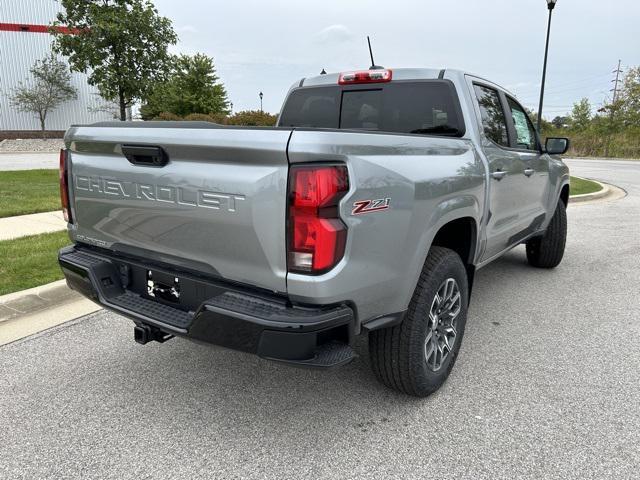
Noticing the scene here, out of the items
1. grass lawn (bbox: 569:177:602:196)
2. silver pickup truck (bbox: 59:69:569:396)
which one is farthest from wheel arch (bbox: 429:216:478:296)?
grass lawn (bbox: 569:177:602:196)

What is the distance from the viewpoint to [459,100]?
133 inches

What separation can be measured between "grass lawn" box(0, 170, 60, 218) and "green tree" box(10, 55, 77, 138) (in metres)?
28.9

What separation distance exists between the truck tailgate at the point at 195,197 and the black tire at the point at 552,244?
423 cm

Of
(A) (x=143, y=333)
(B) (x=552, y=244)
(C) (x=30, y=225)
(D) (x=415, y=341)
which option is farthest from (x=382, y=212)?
(C) (x=30, y=225)

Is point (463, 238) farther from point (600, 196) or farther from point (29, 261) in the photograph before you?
point (600, 196)

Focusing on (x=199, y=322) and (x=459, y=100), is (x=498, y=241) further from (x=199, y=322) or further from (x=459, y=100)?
(x=199, y=322)

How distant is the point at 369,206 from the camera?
2113mm

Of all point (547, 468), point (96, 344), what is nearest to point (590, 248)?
point (547, 468)

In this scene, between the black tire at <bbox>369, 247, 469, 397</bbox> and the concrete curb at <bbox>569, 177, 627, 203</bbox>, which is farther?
the concrete curb at <bbox>569, 177, 627, 203</bbox>

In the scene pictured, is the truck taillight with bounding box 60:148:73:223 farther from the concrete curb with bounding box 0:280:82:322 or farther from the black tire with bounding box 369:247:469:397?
the black tire with bounding box 369:247:469:397

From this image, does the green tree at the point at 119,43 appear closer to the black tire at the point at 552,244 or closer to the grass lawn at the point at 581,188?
the black tire at the point at 552,244

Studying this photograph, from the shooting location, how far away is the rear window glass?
342 cm

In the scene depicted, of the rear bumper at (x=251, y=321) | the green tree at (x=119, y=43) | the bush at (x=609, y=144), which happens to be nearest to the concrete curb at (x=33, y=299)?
the rear bumper at (x=251, y=321)

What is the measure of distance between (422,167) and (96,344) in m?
2.59
